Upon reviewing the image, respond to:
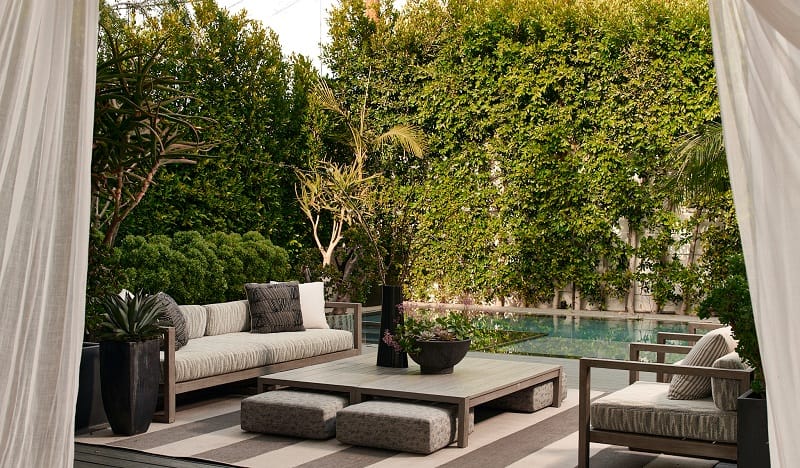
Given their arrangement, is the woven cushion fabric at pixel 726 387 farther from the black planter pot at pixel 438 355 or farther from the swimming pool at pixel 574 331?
the swimming pool at pixel 574 331

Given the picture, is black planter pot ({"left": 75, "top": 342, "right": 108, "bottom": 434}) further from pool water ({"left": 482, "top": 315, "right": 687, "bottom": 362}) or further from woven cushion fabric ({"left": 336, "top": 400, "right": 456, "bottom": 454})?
pool water ({"left": 482, "top": 315, "right": 687, "bottom": 362})

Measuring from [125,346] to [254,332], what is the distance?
6.56ft

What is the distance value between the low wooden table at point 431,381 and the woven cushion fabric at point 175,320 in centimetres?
68

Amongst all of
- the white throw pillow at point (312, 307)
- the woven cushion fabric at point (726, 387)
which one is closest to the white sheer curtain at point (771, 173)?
the woven cushion fabric at point (726, 387)

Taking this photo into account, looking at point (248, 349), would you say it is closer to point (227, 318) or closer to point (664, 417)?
point (227, 318)

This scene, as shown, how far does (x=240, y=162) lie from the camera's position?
11898mm

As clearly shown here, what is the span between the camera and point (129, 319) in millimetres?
5184

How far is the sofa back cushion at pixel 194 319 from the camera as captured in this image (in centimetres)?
656

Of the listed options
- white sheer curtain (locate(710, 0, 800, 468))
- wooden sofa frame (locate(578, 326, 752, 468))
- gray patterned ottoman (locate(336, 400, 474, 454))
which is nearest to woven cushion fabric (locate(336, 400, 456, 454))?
gray patterned ottoman (locate(336, 400, 474, 454))

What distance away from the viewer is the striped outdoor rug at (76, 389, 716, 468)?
4609 millimetres

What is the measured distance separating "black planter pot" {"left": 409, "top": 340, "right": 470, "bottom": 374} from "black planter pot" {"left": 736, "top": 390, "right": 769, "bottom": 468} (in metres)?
2.34

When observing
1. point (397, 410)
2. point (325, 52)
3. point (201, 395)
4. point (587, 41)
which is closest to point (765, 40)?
point (397, 410)

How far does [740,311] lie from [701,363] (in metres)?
0.74

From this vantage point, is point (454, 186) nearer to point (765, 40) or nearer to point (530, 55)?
point (530, 55)
